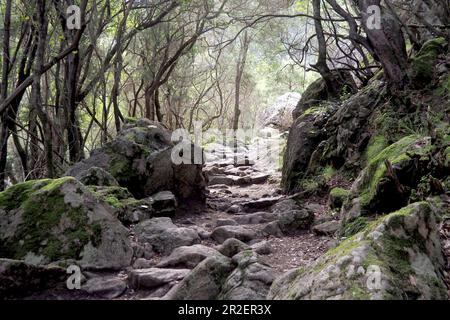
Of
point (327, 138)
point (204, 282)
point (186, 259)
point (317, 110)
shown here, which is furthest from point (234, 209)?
point (204, 282)

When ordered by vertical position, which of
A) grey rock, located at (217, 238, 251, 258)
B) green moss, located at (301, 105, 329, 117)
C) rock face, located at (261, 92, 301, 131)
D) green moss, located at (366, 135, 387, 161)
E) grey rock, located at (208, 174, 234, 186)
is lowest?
grey rock, located at (217, 238, 251, 258)

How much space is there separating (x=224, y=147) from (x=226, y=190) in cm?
1022

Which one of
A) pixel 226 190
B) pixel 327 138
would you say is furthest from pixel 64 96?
pixel 327 138

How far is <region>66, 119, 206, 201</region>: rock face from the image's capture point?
294 inches

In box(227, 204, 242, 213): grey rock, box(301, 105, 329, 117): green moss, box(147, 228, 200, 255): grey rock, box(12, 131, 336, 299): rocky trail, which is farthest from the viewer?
box(301, 105, 329, 117): green moss

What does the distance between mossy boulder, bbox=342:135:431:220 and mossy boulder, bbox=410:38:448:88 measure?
1.72m

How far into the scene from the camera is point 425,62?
627cm

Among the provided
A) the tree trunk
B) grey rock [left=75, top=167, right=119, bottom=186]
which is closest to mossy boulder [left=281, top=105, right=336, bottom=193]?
the tree trunk

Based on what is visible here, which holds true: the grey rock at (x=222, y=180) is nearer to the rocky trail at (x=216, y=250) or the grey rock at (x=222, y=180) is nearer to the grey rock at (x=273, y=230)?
the rocky trail at (x=216, y=250)

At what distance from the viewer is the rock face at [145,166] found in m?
7.46

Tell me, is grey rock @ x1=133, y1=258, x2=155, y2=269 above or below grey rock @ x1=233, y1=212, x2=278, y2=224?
below

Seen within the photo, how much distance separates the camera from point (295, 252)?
487cm

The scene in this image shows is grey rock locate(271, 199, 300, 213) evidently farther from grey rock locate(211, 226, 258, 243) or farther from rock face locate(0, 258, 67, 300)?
rock face locate(0, 258, 67, 300)

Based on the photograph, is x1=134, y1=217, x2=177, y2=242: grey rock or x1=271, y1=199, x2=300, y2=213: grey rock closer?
x1=134, y1=217, x2=177, y2=242: grey rock
